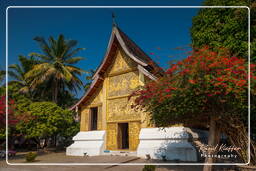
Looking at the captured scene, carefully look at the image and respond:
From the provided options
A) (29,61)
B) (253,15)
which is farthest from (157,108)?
(29,61)

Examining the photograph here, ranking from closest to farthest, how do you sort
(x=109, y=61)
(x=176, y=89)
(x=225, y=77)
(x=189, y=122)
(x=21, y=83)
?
1. (x=225, y=77)
2. (x=176, y=89)
3. (x=189, y=122)
4. (x=109, y=61)
5. (x=21, y=83)

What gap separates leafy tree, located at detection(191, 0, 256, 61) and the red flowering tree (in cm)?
357

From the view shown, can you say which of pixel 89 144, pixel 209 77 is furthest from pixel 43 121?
pixel 209 77

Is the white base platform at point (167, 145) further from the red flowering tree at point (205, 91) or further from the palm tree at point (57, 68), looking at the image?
the palm tree at point (57, 68)

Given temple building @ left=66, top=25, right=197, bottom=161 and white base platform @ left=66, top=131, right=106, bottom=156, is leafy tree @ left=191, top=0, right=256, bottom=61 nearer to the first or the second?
temple building @ left=66, top=25, right=197, bottom=161

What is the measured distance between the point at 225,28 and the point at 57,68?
61.1 ft

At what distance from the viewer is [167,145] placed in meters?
13.1

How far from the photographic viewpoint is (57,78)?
2514 cm

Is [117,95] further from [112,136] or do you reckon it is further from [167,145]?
[167,145]

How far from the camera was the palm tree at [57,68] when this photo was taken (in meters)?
24.8

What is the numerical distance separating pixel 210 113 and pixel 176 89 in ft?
5.62

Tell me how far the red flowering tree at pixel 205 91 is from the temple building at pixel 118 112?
5.41 metres

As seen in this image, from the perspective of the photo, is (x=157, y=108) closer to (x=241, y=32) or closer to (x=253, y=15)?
(x=241, y=32)

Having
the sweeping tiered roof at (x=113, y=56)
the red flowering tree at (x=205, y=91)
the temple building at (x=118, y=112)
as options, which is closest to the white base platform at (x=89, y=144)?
the temple building at (x=118, y=112)
